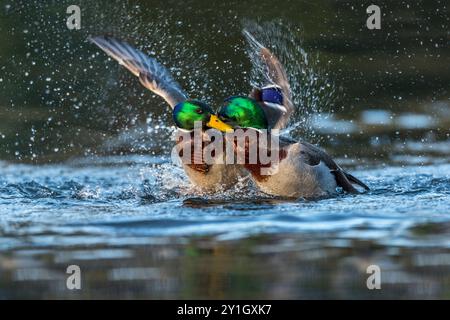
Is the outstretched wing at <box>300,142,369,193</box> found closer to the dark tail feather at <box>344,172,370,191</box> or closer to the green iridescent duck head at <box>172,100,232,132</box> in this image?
the dark tail feather at <box>344,172,370,191</box>

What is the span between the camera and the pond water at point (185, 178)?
5395 millimetres

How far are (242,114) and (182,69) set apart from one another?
2.11 metres

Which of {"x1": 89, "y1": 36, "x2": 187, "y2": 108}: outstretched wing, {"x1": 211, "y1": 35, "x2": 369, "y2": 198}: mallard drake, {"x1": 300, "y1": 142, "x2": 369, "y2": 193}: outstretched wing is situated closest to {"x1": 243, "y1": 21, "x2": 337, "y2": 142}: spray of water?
{"x1": 211, "y1": 35, "x2": 369, "y2": 198}: mallard drake

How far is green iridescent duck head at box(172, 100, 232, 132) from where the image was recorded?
8086 millimetres

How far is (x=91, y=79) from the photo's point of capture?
417 inches

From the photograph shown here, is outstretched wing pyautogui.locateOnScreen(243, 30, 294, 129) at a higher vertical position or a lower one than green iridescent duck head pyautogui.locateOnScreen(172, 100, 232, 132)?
higher

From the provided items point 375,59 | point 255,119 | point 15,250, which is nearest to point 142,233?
point 15,250

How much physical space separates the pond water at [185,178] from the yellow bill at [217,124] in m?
0.48

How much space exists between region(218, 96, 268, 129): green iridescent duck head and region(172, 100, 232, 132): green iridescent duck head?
0.28 ft

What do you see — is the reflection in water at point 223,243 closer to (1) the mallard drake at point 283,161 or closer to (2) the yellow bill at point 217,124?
(1) the mallard drake at point 283,161

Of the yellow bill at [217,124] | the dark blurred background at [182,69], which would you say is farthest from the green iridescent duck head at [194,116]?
the dark blurred background at [182,69]

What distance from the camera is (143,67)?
31.1ft
